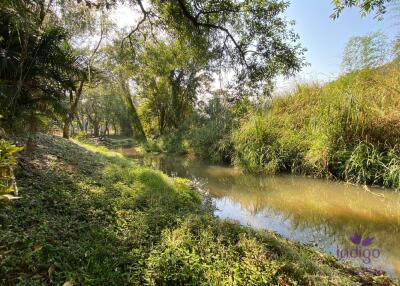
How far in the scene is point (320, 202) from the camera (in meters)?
6.26

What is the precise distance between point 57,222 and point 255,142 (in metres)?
7.95

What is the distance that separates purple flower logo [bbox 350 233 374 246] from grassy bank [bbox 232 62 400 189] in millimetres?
2624

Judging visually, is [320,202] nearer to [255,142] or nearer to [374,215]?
[374,215]

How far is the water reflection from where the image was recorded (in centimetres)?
434

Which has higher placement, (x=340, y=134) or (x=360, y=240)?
(x=340, y=134)

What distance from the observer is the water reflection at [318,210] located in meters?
4.34

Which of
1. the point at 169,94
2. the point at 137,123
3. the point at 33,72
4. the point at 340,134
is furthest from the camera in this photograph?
the point at 137,123

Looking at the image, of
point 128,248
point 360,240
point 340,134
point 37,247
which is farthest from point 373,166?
point 37,247

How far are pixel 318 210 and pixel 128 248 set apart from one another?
13.3 ft

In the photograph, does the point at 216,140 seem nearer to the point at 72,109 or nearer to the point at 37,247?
the point at 72,109

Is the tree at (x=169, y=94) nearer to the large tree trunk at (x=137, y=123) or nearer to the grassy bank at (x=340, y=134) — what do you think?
the large tree trunk at (x=137, y=123)
